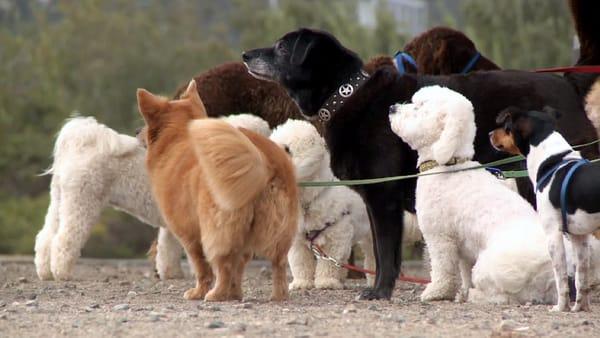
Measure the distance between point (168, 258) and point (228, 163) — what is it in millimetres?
4770

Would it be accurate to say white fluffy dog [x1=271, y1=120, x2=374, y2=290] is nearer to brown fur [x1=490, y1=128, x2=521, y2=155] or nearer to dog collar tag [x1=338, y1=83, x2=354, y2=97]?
dog collar tag [x1=338, y1=83, x2=354, y2=97]

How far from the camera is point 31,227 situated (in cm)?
1989

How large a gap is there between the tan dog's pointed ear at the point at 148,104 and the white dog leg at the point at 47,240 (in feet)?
12.0

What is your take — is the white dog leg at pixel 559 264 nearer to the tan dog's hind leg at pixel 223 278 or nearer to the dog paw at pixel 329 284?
the tan dog's hind leg at pixel 223 278

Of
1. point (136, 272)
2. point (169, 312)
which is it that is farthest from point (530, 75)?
point (136, 272)

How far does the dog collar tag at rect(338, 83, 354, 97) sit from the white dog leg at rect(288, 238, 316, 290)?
1641 millimetres

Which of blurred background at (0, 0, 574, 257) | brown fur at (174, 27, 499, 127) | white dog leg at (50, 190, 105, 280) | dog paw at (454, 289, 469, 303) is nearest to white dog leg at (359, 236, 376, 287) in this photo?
brown fur at (174, 27, 499, 127)

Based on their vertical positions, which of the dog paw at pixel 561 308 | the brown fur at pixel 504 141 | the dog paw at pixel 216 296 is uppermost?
the brown fur at pixel 504 141

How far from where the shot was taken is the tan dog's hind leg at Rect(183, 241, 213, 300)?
24.6 feet

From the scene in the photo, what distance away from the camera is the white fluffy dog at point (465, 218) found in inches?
282

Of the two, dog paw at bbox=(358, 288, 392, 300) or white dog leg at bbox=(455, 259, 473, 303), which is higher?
white dog leg at bbox=(455, 259, 473, 303)

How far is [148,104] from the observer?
7.68 m

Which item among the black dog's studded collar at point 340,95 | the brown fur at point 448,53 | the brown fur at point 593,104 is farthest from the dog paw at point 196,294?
the brown fur at point 448,53

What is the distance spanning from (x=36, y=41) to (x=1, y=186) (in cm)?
645
